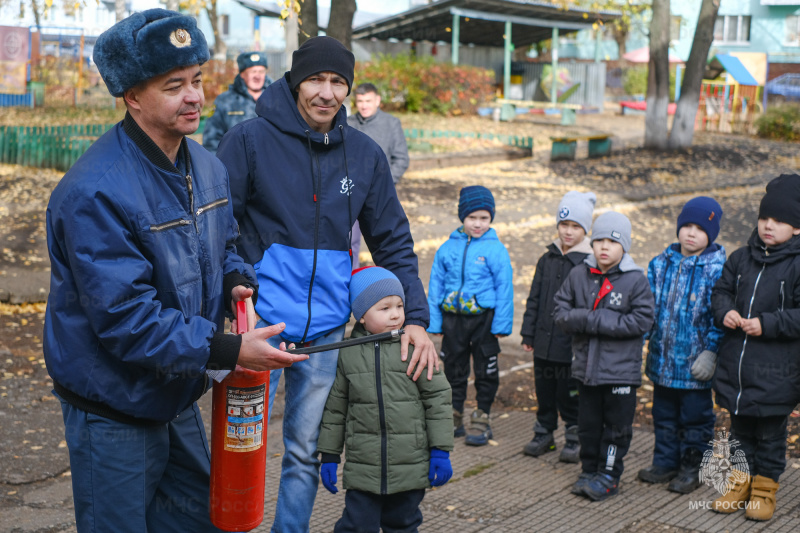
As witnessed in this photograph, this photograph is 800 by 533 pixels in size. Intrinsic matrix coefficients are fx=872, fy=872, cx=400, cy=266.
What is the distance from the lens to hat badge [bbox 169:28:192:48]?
2582 mm

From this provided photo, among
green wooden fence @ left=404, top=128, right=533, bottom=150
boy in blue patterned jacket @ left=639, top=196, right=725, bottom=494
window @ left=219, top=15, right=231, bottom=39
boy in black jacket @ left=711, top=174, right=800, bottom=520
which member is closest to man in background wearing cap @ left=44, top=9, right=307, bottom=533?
boy in black jacket @ left=711, top=174, right=800, bottom=520

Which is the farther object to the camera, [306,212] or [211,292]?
[306,212]

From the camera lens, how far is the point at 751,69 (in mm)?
32031

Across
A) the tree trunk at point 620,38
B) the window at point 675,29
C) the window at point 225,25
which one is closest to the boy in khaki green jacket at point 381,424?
the window at point 675,29

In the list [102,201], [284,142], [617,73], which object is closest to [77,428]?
[102,201]

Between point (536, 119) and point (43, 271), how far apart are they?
21.0 metres

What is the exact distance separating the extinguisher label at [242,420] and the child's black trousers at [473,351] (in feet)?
8.92

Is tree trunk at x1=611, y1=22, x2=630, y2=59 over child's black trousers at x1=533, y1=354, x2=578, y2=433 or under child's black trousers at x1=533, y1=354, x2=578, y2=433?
over

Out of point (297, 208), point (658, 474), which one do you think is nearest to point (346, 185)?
point (297, 208)

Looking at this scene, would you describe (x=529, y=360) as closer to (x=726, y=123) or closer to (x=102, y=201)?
(x=102, y=201)

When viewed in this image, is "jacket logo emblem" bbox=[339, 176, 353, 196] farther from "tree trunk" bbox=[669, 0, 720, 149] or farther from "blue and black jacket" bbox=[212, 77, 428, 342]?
"tree trunk" bbox=[669, 0, 720, 149]

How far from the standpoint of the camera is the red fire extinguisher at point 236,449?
9.45 ft

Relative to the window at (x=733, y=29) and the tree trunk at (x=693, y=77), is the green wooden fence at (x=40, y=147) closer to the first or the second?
the tree trunk at (x=693, y=77)
